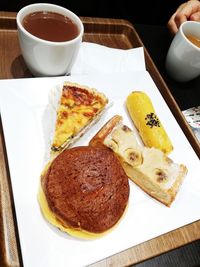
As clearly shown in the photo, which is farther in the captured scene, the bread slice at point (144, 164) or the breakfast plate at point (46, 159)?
the bread slice at point (144, 164)

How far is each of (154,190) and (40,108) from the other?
1.69 ft

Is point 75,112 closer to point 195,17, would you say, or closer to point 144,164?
point 144,164

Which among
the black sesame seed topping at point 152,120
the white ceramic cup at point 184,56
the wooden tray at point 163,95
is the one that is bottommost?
the wooden tray at point 163,95

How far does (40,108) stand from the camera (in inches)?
46.1

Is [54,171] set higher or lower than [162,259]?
higher

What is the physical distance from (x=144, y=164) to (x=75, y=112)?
0.32 metres

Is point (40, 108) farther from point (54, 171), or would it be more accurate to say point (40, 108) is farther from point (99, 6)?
point (99, 6)

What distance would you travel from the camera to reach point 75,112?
1157 millimetres

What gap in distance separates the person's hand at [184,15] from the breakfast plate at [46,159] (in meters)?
0.50

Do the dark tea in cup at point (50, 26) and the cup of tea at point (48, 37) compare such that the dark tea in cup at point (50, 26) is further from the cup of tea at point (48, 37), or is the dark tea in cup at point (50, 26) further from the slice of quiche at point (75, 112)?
the slice of quiche at point (75, 112)

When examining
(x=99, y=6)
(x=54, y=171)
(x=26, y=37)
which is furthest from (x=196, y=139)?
(x=99, y=6)

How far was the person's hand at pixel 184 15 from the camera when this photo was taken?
67.7 inches

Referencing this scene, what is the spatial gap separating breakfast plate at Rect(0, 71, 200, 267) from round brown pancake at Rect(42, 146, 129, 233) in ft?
0.13

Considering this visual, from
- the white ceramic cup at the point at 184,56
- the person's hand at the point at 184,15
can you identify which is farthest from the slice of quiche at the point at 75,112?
the person's hand at the point at 184,15
